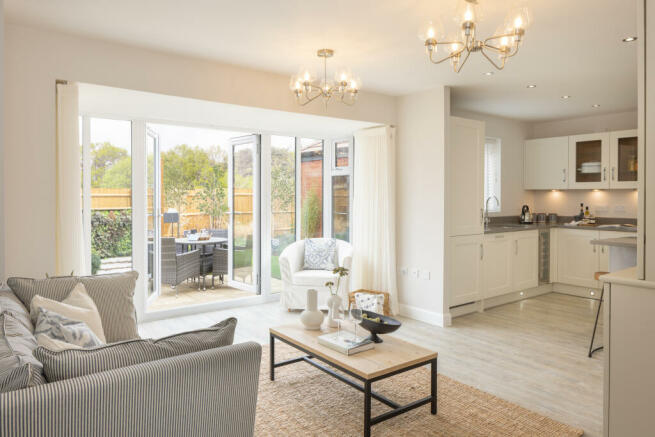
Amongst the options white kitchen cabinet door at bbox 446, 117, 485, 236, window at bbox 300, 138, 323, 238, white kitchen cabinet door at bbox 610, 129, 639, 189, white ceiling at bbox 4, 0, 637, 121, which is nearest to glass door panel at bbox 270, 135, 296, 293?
window at bbox 300, 138, 323, 238

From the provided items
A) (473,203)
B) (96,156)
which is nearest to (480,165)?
(473,203)

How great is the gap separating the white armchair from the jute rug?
5.98ft

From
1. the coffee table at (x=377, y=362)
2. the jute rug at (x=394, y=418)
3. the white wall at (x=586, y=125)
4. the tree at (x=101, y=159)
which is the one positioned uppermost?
the white wall at (x=586, y=125)

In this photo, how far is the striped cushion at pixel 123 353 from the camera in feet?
4.68

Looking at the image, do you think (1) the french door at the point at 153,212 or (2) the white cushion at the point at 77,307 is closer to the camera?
(2) the white cushion at the point at 77,307

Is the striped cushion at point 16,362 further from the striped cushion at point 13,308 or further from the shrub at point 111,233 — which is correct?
the shrub at point 111,233

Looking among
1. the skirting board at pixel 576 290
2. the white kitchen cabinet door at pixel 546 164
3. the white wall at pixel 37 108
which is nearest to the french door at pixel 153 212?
the white wall at pixel 37 108

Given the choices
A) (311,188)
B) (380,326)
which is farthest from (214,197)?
(380,326)

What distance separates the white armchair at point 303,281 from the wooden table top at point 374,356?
2.10 m

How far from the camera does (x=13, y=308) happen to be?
83.9 inches

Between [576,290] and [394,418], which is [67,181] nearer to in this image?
[394,418]

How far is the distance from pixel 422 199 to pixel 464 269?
99cm

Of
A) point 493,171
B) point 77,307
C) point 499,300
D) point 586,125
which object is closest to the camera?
point 77,307

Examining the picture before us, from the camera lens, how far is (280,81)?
4406mm
